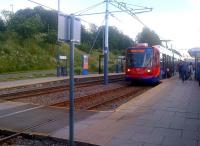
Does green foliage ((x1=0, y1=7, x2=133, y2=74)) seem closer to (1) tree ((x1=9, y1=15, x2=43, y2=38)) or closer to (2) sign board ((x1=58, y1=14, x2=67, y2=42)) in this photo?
(1) tree ((x1=9, y1=15, x2=43, y2=38))

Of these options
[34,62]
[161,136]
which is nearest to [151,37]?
[34,62]

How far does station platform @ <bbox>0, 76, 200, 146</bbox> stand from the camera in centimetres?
818

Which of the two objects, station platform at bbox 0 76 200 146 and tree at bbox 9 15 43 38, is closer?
station platform at bbox 0 76 200 146

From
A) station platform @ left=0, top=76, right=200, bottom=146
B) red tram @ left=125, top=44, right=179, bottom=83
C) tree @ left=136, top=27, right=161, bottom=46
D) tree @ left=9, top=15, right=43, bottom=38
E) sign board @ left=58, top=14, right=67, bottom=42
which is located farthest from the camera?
tree @ left=136, top=27, right=161, bottom=46

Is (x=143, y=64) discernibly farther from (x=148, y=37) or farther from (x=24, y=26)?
(x=148, y=37)

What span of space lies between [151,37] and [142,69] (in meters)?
75.0

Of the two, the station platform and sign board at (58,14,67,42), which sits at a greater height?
sign board at (58,14,67,42)

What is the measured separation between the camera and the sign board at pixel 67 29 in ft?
22.4

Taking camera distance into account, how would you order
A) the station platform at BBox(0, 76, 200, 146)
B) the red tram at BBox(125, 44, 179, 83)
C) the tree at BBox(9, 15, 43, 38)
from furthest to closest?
the tree at BBox(9, 15, 43, 38) → the red tram at BBox(125, 44, 179, 83) → the station platform at BBox(0, 76, 200, 146)

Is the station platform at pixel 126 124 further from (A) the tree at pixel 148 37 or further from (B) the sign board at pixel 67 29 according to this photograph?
(A) the tree at pixel 148 37

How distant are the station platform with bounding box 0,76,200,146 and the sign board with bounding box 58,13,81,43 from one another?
2.36 metres

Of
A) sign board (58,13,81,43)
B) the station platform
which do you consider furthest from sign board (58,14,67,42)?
the station platform

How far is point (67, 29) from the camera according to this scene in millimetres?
6934

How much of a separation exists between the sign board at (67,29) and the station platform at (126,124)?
236cm
